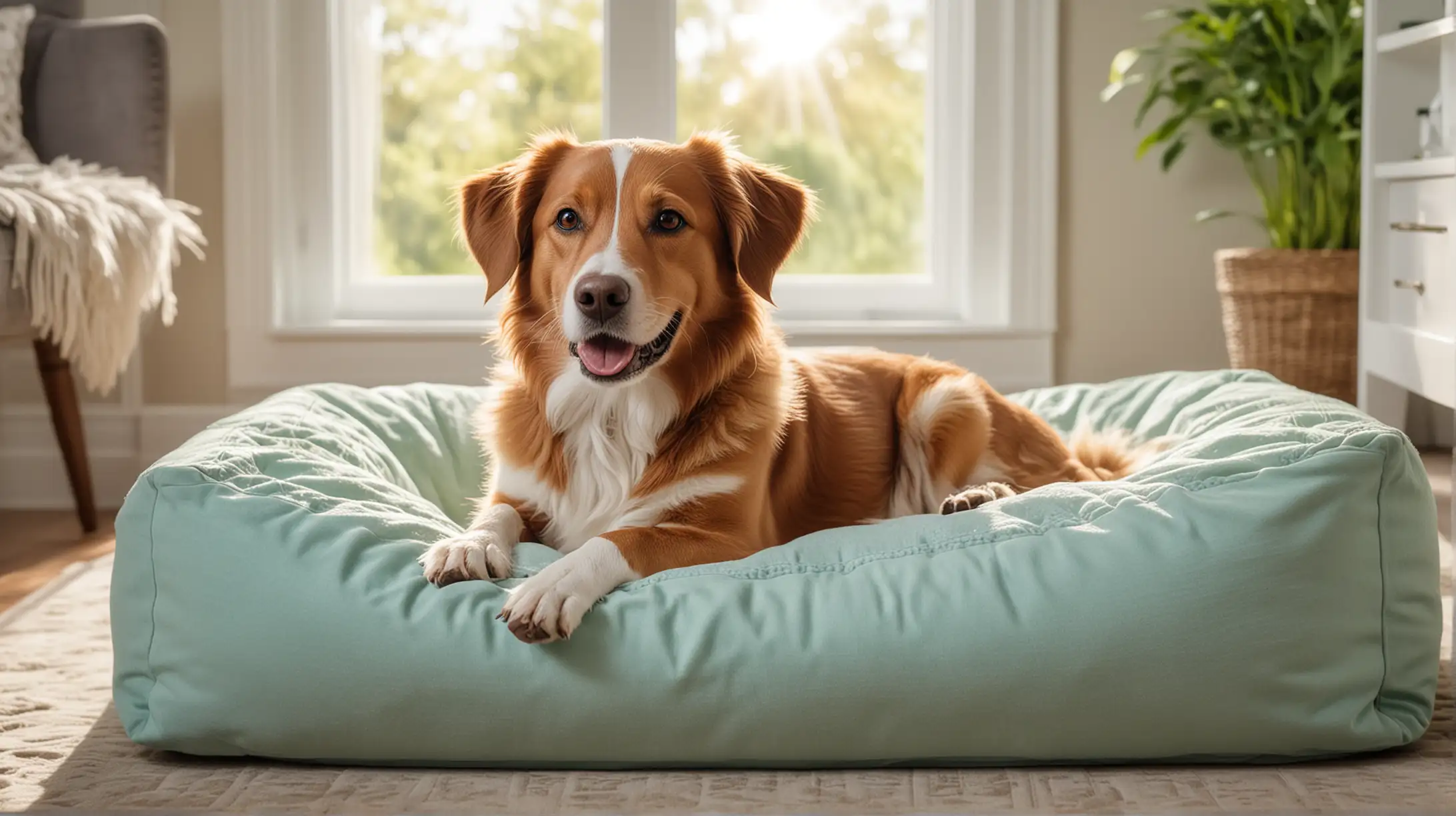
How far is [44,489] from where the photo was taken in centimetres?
370

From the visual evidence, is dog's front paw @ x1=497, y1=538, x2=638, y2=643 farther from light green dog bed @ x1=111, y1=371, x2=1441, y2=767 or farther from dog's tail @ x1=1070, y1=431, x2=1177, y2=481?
dog's tail @ x1=1070, y1=431, x2=1177, y2=481

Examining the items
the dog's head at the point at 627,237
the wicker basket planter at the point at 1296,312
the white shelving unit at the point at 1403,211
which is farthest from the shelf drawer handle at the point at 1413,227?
the dog's head at the point at 627,237

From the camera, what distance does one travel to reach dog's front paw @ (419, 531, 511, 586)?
1.69 metres

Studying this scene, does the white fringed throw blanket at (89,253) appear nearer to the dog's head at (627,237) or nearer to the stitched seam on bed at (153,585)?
the dog's head at (627,237)

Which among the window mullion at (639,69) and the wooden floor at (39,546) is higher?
the window mullion at (639,69)

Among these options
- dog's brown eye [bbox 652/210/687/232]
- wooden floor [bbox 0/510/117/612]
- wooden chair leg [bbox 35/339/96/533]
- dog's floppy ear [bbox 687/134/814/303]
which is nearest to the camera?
dog's brown eye [bbox 652/210/687/232]

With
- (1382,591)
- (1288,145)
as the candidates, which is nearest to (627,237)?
(1382,591)

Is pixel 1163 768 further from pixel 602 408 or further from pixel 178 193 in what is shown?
pixel 178 193

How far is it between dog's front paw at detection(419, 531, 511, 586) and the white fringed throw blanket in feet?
4.93

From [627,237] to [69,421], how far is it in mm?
1961

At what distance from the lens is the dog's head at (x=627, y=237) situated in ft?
5.99

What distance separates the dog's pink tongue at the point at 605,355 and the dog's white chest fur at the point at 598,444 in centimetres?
13

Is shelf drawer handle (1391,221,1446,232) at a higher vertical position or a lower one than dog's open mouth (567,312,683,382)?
higher

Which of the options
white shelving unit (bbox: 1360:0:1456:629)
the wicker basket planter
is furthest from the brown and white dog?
the wicker basket planter
